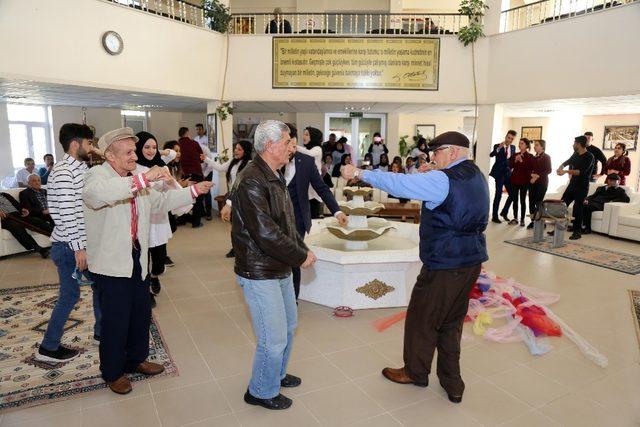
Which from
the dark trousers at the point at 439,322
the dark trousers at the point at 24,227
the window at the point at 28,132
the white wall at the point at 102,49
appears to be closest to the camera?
the dark trousers at the point at 439,322

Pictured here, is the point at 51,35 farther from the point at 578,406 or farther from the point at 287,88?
the point at 578,406

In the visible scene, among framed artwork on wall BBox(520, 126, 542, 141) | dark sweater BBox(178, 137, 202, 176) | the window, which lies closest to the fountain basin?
dark sweater BBox(178, 137, 202, 176)

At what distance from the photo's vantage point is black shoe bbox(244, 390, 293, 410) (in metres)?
2.59

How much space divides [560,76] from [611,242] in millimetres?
3091

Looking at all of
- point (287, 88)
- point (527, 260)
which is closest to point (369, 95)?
point (287, 88)

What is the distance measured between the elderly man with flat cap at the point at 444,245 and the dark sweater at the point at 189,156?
20.2 ft

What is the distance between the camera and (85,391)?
2779 mm

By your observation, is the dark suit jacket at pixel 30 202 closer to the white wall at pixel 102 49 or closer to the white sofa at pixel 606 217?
the white wall at pixel 102 49

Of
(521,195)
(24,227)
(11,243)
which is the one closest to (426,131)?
(521,195)

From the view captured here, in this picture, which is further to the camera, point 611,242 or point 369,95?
point 369,95

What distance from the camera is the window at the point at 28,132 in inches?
458

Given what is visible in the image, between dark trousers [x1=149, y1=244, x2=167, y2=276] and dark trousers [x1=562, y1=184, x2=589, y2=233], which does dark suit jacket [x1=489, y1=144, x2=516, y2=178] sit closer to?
dark trousers [x1=562, y1=184, x2=589, y2=233]

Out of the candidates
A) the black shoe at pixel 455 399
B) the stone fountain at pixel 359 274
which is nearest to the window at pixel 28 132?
the stone fountain at pixel 359 274

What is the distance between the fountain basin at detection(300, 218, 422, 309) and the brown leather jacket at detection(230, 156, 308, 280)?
170 cm
